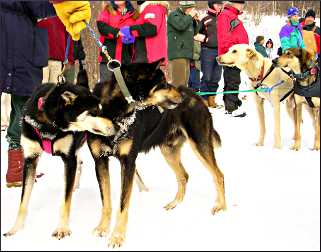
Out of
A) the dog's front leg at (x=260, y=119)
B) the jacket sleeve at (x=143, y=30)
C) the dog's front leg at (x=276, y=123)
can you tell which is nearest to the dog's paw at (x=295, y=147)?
the dog's front leg at (x=276, y=123)

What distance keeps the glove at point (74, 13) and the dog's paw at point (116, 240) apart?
59.3 inches

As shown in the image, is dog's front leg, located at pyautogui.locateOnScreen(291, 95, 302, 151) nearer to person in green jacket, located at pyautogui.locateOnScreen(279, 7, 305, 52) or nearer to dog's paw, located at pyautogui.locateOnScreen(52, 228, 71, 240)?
person in green jacket, located at pyautogui.locateOnScreen(279, 7, 305, 52)

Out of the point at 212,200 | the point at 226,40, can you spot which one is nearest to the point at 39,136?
the point at 212,200

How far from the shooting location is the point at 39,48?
343 cm

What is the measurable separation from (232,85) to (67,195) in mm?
5771

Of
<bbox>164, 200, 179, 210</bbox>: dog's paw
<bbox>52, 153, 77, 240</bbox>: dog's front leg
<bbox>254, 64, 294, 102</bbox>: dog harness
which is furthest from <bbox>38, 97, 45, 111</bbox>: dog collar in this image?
<bbox>254, 64, 294, 102</bbox>: dog harness

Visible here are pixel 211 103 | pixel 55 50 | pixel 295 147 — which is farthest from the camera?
pixel 211 103

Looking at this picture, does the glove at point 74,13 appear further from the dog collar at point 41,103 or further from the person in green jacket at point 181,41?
the person in green jacket at point 181,41

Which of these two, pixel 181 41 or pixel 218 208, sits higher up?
pixel 181 41

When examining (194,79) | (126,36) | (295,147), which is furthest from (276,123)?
(194,79)

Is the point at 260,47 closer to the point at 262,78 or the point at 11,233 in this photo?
the point at 262,78

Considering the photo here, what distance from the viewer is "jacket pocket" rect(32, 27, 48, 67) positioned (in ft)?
11.2

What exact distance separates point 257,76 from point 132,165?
3.41 metres

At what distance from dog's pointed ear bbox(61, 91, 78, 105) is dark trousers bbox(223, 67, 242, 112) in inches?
209
